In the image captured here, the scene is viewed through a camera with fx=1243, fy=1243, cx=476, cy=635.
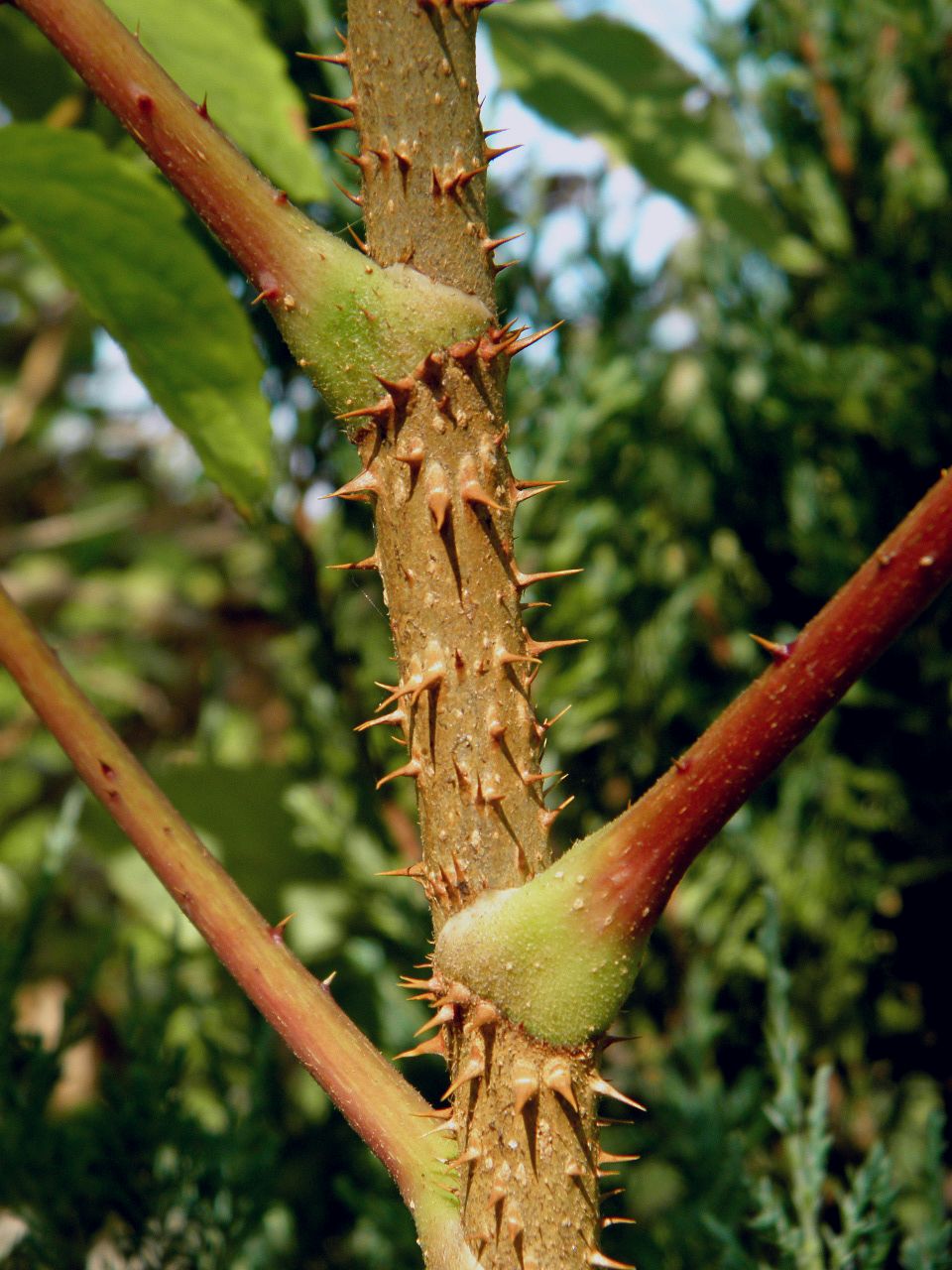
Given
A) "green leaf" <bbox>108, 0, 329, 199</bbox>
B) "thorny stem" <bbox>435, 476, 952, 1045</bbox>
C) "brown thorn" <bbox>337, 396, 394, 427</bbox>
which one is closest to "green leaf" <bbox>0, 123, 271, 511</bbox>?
"green leaf" <bbox>108, 0, 329, 199</bbox>

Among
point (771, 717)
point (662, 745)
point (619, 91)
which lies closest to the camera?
point (771, 717)

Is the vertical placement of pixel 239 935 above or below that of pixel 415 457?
below

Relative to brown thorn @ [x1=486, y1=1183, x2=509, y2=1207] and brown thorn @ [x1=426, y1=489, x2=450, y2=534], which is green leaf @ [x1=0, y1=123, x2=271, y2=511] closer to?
brown thorn @ [x1=426, y1=489, x2=450, y2=534]

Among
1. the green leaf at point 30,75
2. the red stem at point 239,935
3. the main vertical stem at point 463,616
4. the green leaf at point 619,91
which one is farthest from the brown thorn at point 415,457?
the green leaf at point 30,75

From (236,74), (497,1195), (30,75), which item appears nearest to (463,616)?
(497,1195)

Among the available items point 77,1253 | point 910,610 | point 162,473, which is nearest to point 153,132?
point 910,610

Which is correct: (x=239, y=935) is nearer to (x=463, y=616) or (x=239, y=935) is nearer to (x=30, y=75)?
(x=463, y=616)

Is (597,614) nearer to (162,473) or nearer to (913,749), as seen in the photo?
(913,749)
